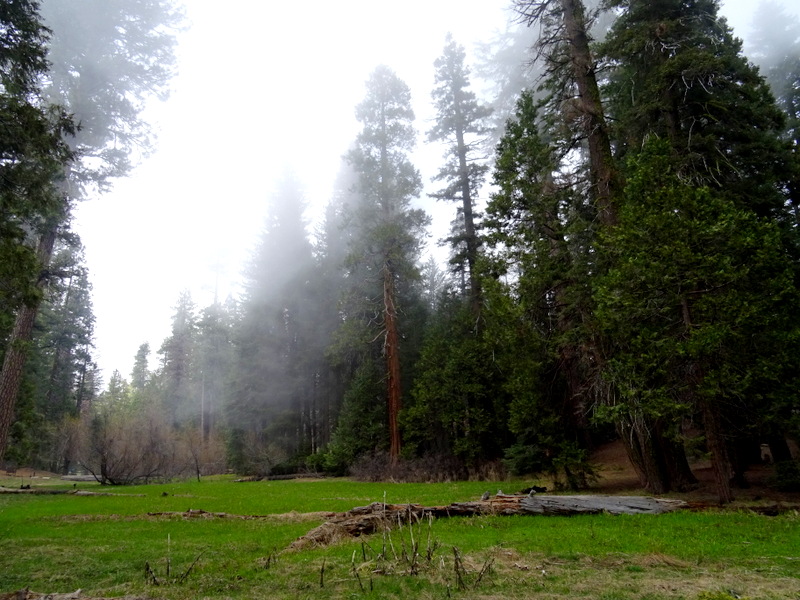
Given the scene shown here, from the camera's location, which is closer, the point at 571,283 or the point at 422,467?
the point at 571,283

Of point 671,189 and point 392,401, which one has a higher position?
point 671,189

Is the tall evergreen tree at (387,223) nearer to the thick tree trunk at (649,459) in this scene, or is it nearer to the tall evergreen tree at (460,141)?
the tall evergreen tree at (460,141)

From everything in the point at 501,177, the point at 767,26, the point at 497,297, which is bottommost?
the point at 497,297

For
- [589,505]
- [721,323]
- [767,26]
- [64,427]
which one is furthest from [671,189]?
[64,427]

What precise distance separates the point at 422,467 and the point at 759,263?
17105 mm

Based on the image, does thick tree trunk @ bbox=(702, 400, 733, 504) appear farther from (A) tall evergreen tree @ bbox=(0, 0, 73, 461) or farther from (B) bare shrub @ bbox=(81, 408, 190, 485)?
(B) bare shrub @ bbox=(81, 408, 190, 485)

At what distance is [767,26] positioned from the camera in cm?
3303

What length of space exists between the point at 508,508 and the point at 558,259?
690 cm

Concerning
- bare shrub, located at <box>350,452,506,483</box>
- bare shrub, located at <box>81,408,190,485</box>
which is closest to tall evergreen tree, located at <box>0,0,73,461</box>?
bare shrub, located at <box>350,452,506,483</box>

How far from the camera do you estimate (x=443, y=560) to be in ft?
16.0

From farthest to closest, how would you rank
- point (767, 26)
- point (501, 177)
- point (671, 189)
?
1. point (767, 26)
2. point (501, 177)
3. point (671, 189)

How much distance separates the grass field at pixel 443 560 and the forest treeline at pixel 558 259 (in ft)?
10.2

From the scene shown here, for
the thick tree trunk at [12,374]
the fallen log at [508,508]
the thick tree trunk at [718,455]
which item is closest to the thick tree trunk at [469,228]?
the thick tree trunk at [718,455]

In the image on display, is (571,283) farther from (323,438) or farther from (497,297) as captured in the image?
(323,438)
